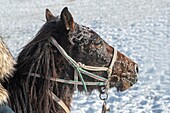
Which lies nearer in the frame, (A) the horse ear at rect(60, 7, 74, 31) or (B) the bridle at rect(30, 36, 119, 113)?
(A) the horse ear at rect(60, 7, 74, 31)

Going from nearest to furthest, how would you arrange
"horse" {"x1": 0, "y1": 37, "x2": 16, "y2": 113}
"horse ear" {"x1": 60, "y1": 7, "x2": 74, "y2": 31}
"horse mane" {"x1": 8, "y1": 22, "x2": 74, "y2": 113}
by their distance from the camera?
"horse" {"x1": 0, "y1": 37, "x2": 16, "y2": 113} < "horse ear" {"x1": 60, "y1": 7, "x2": 74, "y2": 31} < "horse mane" {"x1": 8, "y1": 22, "x2": 74, "y2": 113}

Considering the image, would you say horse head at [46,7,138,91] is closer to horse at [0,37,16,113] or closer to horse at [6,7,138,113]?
horse at [6,7,138,113]

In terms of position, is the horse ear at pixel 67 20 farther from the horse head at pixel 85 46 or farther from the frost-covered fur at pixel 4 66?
the frost-covered fur at pixel 4 66

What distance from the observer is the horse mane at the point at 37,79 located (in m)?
2.63

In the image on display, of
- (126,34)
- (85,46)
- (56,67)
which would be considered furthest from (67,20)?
(126,34)

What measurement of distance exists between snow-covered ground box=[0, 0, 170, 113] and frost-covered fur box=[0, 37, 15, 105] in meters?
1.00

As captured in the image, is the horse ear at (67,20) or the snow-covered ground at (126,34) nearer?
the horse ear at (67,20)

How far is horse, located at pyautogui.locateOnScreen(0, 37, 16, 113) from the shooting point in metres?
2.22

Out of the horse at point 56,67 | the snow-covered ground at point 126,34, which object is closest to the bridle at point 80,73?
the horse at point 56,67

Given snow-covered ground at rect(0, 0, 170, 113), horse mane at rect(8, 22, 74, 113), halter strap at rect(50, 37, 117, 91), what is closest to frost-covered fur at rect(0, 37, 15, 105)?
horse mane at rect(8, 22, 74, 113)

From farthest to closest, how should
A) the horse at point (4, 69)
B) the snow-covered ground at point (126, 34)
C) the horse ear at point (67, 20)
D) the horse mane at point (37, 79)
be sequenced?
the snow-covered ground at point (126, 34)
the horse mane at point (37, 79)
the horse ear at point (67, 20)
the horse at point (4, 69)

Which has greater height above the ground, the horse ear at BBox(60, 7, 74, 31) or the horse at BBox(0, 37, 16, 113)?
the horse ear at BBox(60, 7, 74, 31)

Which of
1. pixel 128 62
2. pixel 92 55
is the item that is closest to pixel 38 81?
pixel 92 55

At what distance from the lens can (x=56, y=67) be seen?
2713 millimetres
